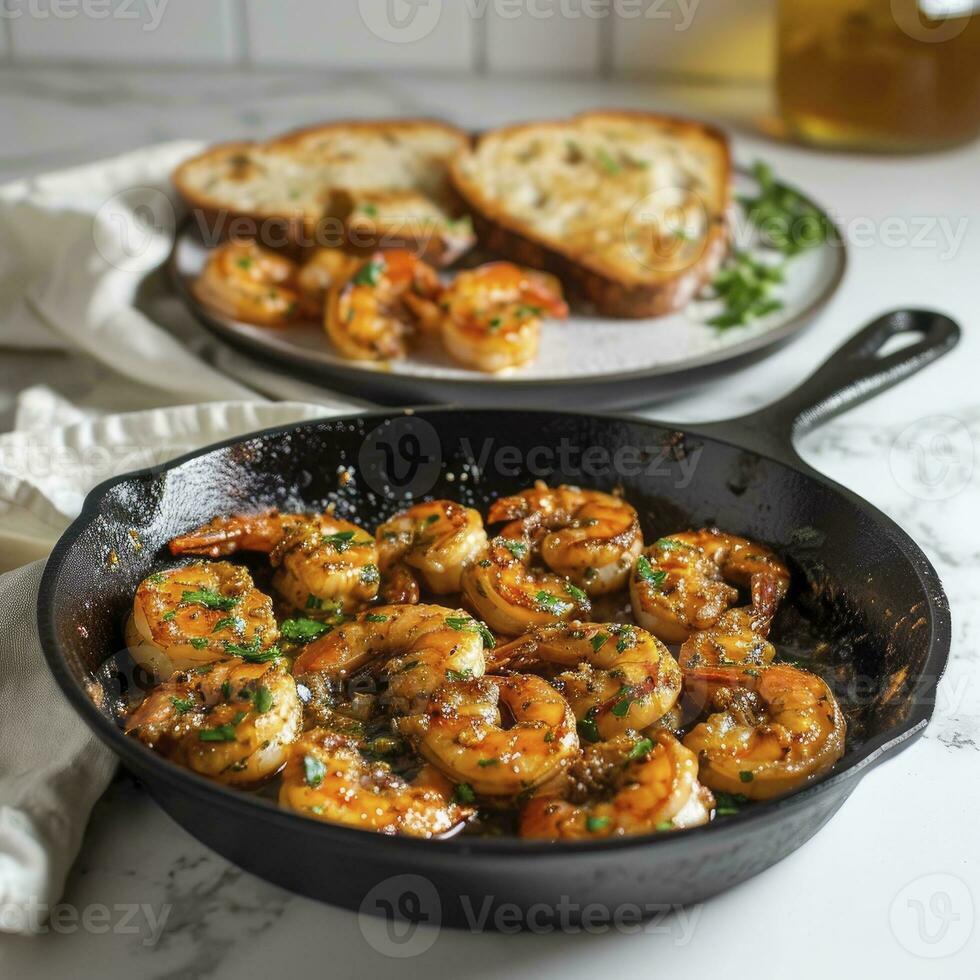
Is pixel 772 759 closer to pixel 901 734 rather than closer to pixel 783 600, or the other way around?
pixel 901 734

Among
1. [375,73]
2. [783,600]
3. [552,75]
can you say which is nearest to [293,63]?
[375,73]

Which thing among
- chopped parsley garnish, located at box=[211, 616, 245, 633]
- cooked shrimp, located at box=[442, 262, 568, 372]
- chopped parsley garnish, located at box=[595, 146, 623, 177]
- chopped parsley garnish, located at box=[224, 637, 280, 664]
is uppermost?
chopped parsley garnish, located at box=[595, 146, 623, 177]

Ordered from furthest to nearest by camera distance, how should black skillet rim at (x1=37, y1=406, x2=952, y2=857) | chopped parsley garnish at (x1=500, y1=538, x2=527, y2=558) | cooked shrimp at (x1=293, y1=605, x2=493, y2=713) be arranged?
chopped parsley garnish at (x1=500, y1=538, x2=527, y2=558) < cooked shrimp at (x1=293, y1=605, x2=493, y2=713) < black skillet rim at (x1=37, y1=406, x2=952, y2=857)

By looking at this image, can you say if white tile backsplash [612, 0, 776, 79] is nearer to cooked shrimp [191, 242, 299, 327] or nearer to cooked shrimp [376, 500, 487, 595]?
cooked shrimp [191, 242, 299, 327]

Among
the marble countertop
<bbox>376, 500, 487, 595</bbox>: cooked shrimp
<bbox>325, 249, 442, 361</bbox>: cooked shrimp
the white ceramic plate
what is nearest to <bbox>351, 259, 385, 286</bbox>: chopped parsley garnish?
<bbox>325, 249, 442, 361</bbox>: cooked shrimp

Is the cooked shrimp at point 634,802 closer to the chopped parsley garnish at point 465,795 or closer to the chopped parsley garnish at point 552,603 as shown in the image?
the chopped parsley garnish at point 465,795

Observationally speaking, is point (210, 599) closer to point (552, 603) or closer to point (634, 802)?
point (552, 603)

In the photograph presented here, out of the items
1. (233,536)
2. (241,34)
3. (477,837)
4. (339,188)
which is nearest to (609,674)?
(477,837)
